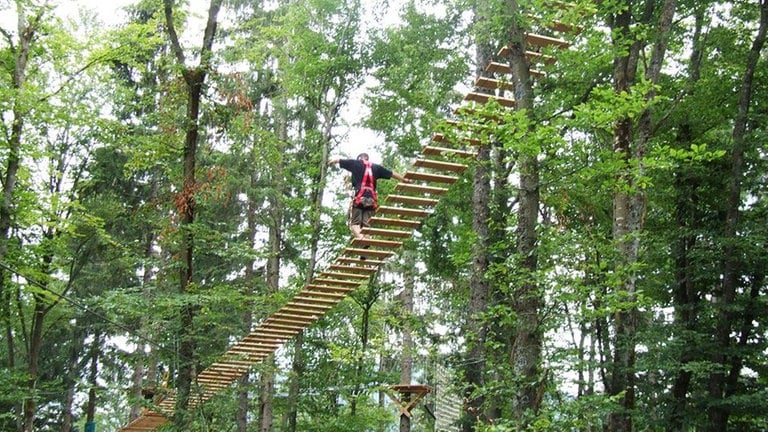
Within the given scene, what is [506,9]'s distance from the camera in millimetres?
5375

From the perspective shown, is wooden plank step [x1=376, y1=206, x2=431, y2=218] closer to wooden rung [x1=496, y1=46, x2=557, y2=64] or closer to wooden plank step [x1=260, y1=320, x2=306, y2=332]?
wooden rung [x1=496, y1=46, x2=557, y2=64]

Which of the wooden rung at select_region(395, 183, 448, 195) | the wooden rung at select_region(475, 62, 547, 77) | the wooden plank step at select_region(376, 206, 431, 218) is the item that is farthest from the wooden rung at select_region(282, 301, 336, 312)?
the wooden rung at select_region(475, 62, 547, 77)

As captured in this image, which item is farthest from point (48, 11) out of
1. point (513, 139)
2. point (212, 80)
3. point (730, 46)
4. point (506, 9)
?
point (730, 46)

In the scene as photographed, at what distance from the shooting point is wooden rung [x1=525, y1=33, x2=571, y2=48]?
5488 mm

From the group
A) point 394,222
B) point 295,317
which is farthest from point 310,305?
point 394,222

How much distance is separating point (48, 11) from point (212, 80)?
3.17 meters

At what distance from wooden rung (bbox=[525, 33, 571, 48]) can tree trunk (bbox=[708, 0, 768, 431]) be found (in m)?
2.96

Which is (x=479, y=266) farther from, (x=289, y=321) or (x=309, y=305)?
(x=289, y=321)

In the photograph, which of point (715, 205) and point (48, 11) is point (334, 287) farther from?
point (48, 11)

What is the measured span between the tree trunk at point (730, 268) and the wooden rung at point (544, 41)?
2958mm

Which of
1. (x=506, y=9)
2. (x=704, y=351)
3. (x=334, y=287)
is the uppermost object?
(x=506, y=9)

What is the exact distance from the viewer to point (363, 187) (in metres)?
6.97

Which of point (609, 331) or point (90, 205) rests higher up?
point (90, 205)

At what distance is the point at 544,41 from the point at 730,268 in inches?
135
